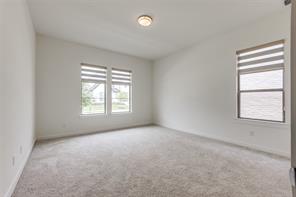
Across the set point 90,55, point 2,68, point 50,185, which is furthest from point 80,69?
point 50,185

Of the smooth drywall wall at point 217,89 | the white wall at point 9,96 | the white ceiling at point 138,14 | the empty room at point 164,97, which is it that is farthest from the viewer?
the smooth drywall wall at point 217,89

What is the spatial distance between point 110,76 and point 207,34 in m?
3.41

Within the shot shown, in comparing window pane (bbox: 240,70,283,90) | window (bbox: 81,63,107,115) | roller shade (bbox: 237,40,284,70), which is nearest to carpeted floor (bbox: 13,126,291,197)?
window pane (bbox: 240,70,283,90)

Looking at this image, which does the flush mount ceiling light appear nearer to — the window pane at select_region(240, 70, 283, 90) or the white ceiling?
the white ceiling

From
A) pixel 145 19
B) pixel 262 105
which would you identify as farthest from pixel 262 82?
pixel 145 19

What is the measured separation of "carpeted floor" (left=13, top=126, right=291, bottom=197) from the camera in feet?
6.20

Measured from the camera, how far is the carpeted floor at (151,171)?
1.89m

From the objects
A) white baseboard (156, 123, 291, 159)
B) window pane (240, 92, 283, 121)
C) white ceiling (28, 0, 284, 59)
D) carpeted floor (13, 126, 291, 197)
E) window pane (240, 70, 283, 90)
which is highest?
white ceiling (28, 0, 284, 59)

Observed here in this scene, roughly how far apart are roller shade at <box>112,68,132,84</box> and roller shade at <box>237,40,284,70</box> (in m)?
3.79

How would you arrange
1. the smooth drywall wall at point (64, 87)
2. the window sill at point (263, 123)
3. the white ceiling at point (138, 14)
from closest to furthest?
the white ceiling at point (138, 14)
the window sill at point (263, 123)
the smooth drywall wall at point (64, 87)

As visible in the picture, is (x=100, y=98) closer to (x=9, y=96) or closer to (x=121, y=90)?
(x=121, y=90)

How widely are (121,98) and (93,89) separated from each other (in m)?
1.13

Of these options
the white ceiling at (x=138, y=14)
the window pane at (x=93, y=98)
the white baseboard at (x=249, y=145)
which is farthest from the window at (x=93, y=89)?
the white baseboard at (x=249, y=145)

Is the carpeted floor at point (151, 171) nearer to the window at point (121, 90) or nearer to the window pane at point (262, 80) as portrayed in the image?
the window pane at point (262, 80)
